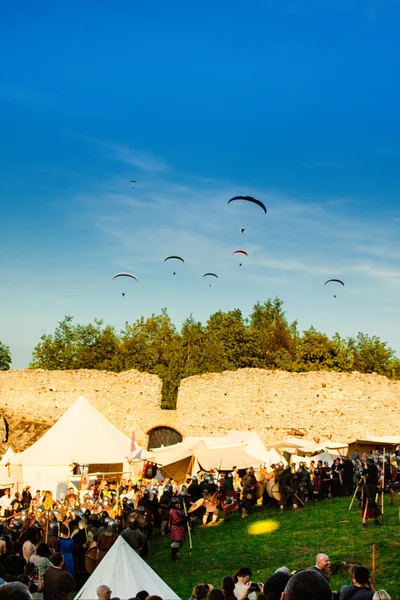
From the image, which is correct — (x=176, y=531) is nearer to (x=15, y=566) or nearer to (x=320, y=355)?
(x=15, y=566)

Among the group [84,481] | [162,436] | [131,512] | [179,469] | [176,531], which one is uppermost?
[162,436]

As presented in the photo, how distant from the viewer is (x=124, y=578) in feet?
25.7

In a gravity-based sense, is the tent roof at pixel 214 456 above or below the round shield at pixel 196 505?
above

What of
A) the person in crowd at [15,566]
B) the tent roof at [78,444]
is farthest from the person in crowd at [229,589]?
the tent roof at [78,444]

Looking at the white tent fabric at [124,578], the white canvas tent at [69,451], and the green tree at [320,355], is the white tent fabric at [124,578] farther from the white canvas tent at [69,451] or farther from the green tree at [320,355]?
the green tree at [320,355]

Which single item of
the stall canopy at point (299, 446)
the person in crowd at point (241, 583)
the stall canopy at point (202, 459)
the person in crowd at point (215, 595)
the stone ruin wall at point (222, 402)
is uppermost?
the stone ruin wall at point (222, 402)

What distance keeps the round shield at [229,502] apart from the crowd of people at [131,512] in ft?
0.11

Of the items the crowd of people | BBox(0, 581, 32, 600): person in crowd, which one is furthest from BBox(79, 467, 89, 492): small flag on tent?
BBox(0, 581, 32, 600): person in crowd

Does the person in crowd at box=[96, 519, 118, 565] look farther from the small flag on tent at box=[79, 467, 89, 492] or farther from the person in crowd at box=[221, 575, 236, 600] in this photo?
the small flag on tent at box=[79, 467, 89, 492]

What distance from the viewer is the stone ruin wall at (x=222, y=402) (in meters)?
35.0

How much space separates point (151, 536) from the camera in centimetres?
1664

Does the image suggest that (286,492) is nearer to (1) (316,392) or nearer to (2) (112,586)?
(2) (112,586)

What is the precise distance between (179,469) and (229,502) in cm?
501

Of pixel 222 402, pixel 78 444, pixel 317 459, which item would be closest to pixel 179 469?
pixel 78 444
